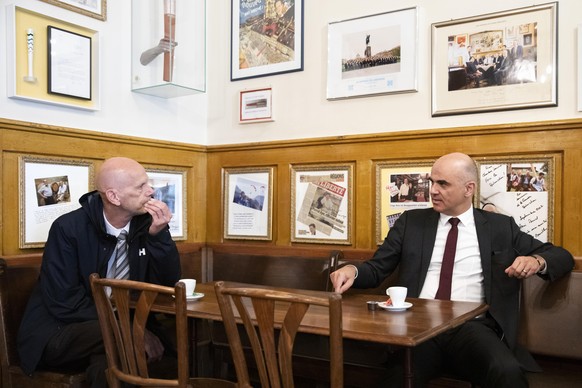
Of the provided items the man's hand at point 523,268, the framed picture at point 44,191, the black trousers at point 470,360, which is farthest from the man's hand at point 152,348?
the man's hand at point 523,268

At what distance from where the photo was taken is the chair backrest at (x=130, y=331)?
6.72ft

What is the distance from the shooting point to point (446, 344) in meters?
2.63

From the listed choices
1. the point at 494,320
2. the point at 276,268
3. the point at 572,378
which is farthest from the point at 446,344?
the point at 276,268

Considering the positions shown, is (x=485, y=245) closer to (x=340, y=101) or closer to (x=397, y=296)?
(x=397, y=296)

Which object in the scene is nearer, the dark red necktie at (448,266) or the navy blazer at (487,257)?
the navy blazer at (487,257)

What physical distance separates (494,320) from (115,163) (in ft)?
6.65

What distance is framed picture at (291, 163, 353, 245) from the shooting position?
147 inches

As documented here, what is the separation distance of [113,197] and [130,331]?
1.00m

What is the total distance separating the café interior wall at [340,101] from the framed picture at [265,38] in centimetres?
5

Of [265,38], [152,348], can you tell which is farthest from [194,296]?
[265,38]

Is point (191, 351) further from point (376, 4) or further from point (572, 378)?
point (376, 4)

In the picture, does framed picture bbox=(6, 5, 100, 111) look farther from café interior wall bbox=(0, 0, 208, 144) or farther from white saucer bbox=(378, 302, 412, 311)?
white saucer bbox=(378, 302, 412, 311)

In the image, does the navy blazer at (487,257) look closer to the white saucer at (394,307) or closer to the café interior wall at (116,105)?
the white saucer at (394,307)

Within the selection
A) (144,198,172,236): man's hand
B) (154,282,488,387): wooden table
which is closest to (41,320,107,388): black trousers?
(154,282,488,387): wooden table
